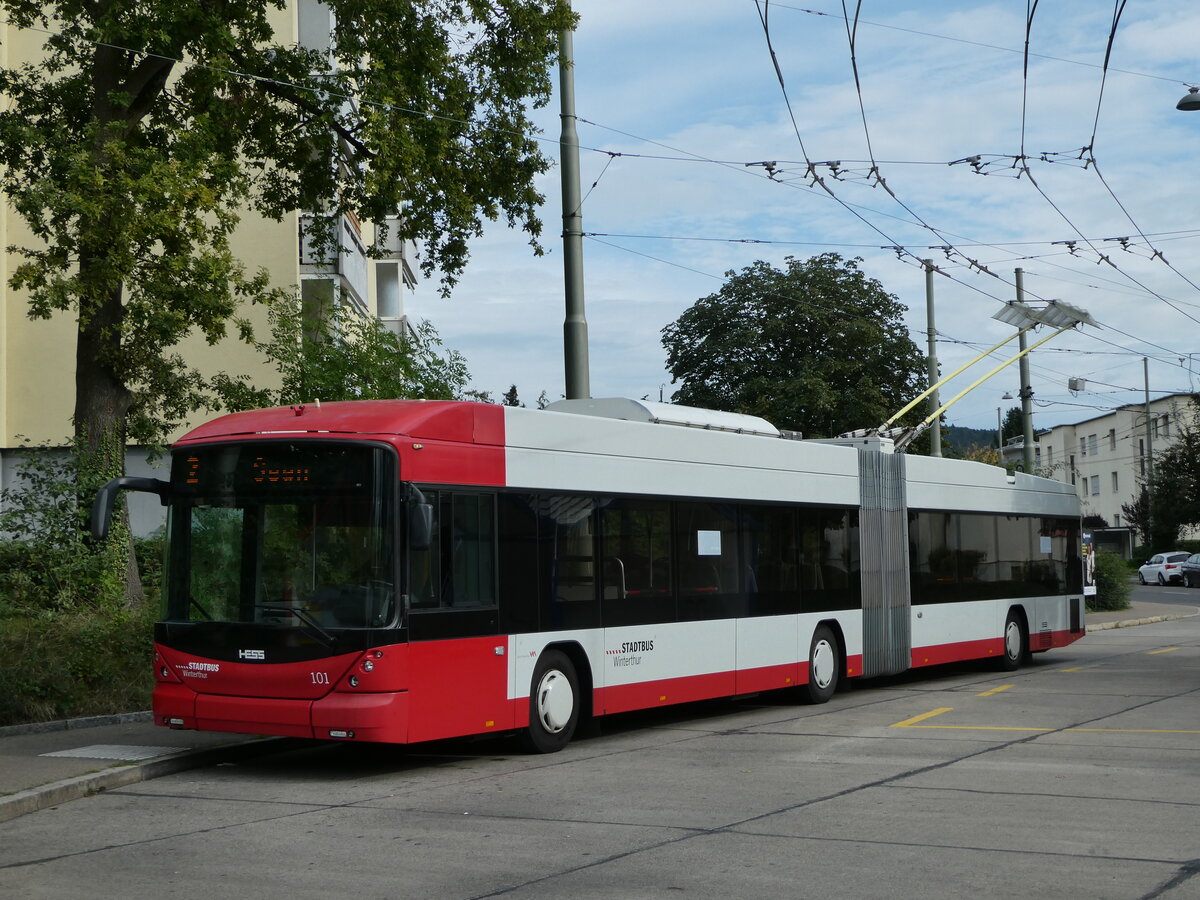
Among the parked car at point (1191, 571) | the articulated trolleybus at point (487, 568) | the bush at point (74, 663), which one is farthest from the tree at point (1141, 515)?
the bush at point (74, 663)

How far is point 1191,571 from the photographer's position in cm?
6275

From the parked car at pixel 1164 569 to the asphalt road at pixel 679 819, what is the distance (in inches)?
2118

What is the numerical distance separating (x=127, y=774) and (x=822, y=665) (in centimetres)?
817

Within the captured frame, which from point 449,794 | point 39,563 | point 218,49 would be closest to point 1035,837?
point 449,794

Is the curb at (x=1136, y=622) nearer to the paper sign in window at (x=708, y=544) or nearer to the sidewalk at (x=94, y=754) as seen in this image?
the paper sign in window at (x=708, y=544)

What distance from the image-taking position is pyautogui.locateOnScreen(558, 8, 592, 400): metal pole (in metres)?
16.9

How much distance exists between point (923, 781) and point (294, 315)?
13838mm

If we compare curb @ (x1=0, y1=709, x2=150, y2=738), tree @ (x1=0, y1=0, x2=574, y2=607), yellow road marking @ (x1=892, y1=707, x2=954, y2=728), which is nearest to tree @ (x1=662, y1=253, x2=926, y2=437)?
tree @ (x1=0, y1=0, x2=574, y2=607)

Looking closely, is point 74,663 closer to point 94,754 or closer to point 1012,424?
point 94,754

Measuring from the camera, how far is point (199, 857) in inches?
309

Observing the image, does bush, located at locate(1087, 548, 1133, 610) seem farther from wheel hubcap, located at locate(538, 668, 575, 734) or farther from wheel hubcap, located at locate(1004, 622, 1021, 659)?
wheel hubcap, located at locate(538, 668, 575, 734)

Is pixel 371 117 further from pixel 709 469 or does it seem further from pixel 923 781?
pixel 923 781

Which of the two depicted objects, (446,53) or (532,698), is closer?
(532,698)

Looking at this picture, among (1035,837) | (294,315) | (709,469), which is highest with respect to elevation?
(294,315)
